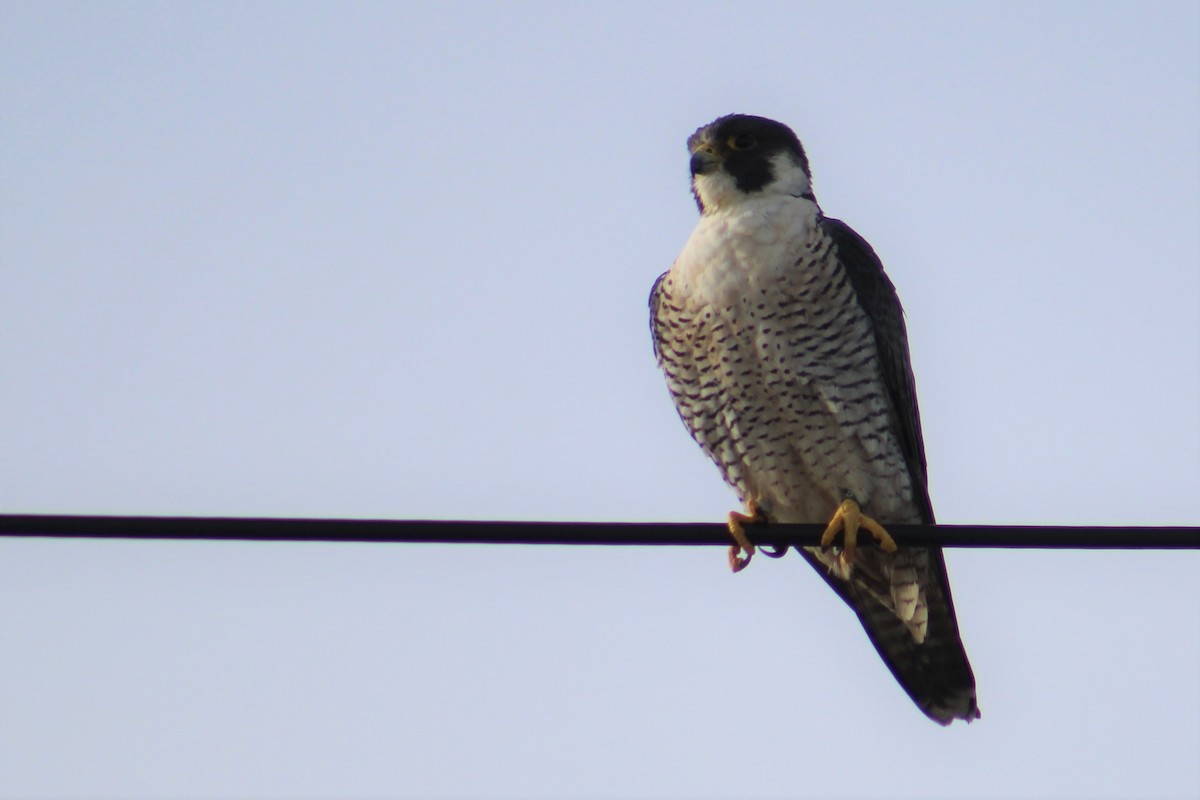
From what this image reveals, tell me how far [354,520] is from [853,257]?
345cm

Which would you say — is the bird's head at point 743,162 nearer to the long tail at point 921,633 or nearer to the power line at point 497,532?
the long tail at point 921,633

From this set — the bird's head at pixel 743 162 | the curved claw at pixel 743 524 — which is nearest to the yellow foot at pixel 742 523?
the curved claw at pixel 743 524

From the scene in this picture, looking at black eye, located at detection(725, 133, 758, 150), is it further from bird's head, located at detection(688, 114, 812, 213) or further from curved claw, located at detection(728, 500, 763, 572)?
curved claw, located at detection(728, 500, 763, 572)

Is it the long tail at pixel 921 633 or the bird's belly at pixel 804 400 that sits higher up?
the bird's belly at pixel 804 400

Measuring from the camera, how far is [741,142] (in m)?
7.21

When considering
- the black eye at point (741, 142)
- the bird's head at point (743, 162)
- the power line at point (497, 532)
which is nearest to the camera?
the power line at point (497, 532)

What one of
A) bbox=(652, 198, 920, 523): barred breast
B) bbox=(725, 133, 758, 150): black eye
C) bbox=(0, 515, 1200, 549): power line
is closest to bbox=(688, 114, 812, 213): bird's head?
bbox=(725, 133, 758, 150): black eye

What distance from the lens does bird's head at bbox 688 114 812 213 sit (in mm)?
6988

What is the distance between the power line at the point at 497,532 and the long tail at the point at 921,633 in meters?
2.68

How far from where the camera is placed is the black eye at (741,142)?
718cm

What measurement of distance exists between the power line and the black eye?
3400 mm

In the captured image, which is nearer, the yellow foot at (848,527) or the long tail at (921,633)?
the yellow foot at (848,527)

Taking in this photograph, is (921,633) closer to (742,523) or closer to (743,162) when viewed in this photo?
(742,523)

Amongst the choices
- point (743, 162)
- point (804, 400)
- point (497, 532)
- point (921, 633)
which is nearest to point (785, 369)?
point (804, 400)
